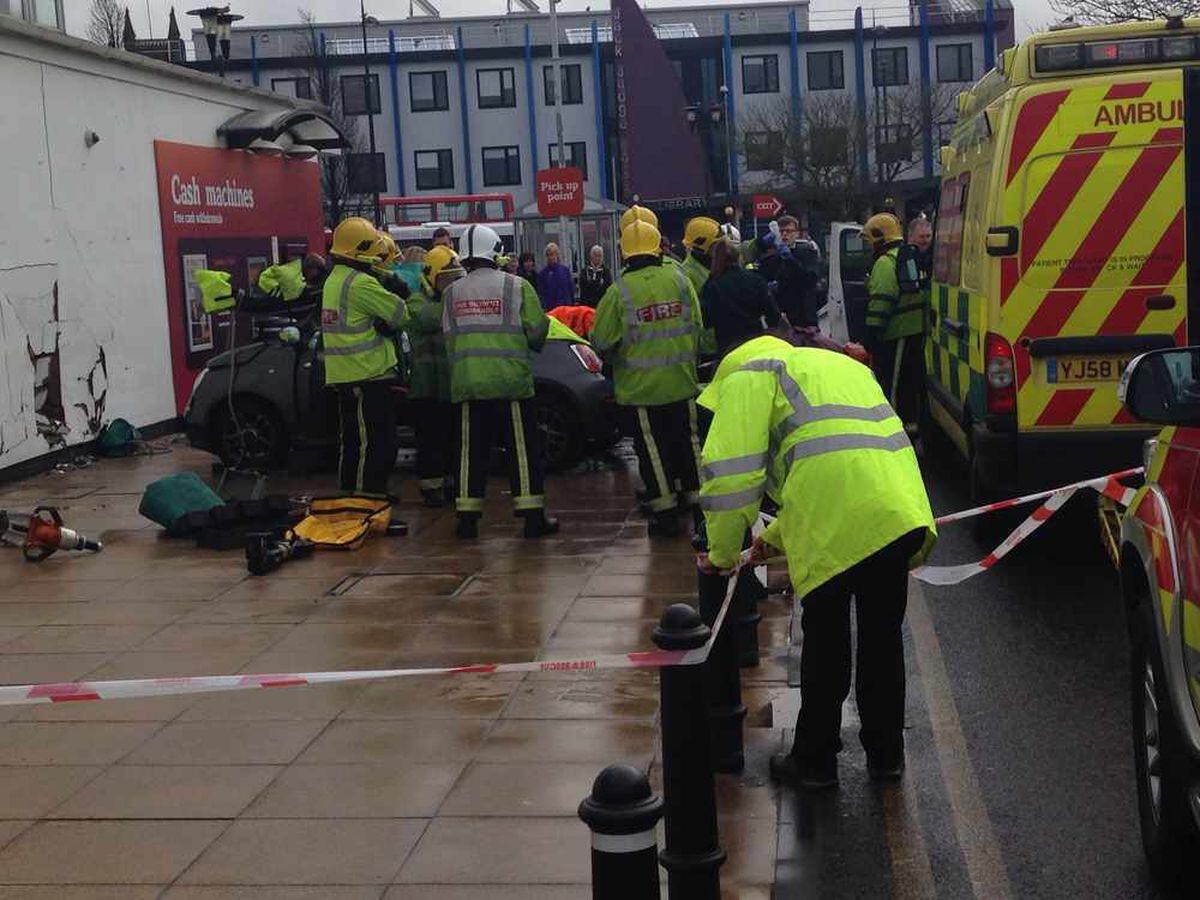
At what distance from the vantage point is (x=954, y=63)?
2763 inches

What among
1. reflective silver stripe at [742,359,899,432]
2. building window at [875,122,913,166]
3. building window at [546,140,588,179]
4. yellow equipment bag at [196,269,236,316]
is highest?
building window at [546,140,588,179]

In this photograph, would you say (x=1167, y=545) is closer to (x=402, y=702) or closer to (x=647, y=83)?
(x=402, y=702)

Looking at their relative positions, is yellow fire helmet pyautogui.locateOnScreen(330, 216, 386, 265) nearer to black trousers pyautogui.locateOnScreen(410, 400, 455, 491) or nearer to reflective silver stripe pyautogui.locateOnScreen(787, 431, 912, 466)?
black trousers pyautogui.locateOnScreen(410, 400, 455, 491)

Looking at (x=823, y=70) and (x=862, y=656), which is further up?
(x=823, y=70)

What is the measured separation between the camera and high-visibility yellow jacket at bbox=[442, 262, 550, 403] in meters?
11.1

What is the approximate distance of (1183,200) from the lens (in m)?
9.06

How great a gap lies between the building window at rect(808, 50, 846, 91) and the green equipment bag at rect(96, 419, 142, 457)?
58583 mm

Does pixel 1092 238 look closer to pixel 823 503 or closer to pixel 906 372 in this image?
pixel 823 503

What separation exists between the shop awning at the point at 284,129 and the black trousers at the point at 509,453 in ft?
32.5

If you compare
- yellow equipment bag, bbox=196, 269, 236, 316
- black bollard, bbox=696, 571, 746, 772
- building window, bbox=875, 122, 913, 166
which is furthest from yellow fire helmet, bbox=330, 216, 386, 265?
building window, bbox=875, 122, 913, 166

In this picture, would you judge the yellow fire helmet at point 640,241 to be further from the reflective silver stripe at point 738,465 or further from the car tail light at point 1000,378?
the reflective silver stripe at point 738,465

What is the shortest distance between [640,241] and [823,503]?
19.3 ft

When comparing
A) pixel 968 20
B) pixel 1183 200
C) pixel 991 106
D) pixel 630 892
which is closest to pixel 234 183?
pixel 991 106

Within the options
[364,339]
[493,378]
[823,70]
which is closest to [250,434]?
[364,339]
